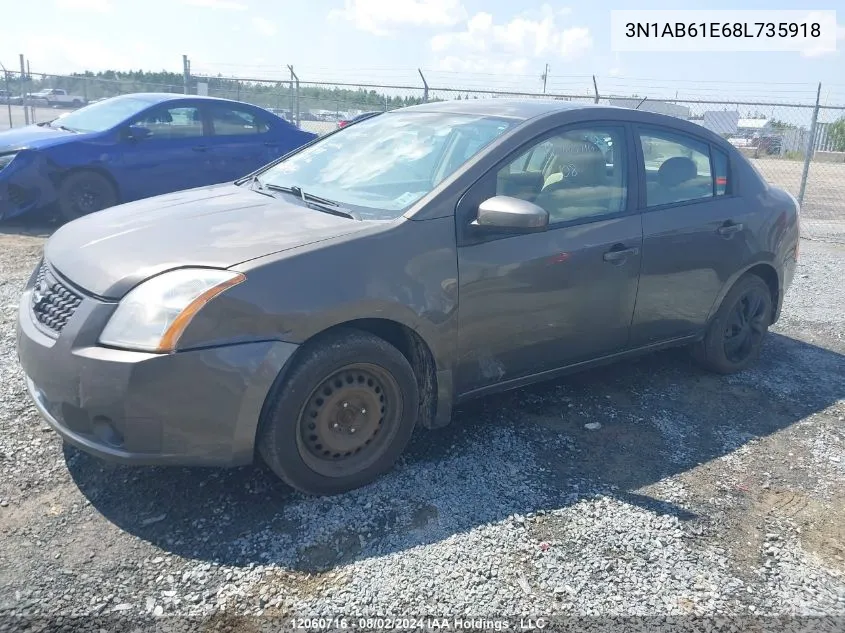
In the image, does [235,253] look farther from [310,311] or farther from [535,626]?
[535,626]

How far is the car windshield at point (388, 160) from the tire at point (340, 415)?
682 millimetres

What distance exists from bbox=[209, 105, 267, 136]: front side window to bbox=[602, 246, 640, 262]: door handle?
6645mm

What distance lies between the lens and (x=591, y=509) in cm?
312

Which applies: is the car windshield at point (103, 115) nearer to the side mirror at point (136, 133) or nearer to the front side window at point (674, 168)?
the side mirror at point (136, 133)

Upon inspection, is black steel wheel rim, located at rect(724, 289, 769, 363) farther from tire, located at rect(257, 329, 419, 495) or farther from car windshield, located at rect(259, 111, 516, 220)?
tire, located at rect(257, 329, 419, 495)

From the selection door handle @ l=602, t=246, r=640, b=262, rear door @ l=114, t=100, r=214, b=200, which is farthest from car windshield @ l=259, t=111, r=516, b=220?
rear door @ l=114, t=100, r=214, b=200

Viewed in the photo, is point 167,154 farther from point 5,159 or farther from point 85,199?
point 5,159

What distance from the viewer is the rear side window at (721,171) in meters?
4.52

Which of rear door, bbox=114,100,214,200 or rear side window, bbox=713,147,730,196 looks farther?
rear door, bbox=114,100,214,200

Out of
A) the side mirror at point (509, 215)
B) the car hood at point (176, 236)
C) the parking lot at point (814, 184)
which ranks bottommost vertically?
the parking lot at point (814, 184)

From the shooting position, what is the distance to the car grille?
112 inches

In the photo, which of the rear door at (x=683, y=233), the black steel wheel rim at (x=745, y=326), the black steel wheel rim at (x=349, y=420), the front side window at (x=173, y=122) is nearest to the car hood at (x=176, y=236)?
the black steel wheel rim at (x=349, y=420)

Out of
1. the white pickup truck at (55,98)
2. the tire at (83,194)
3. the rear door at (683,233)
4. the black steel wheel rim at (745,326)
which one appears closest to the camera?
the rear door at (683,233)

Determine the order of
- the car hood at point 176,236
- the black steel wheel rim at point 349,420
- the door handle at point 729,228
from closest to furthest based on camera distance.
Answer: the car hood at point 176,236
the black steel wheel rim at point 349,420
the door handle at point 729,228
